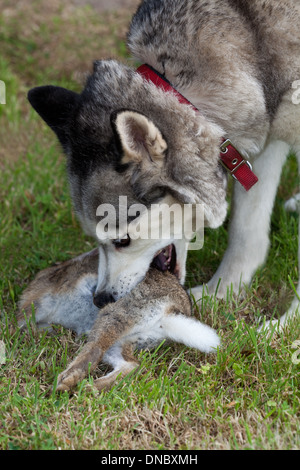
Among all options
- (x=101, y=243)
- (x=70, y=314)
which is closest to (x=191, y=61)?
(x=101, y=243)

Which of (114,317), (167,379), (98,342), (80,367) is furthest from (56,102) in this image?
(167,379)

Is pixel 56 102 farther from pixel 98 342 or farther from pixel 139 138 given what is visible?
pixel 98 342

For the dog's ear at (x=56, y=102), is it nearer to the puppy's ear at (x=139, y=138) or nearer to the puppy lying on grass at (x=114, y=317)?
the puppy's ear at (x=139, y=138)

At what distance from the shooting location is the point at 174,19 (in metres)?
3.19

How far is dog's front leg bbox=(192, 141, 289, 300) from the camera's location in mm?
3830

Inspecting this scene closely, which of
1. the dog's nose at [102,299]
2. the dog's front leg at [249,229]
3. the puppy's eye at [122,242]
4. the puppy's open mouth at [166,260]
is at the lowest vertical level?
the dog's front leg at [249,229]

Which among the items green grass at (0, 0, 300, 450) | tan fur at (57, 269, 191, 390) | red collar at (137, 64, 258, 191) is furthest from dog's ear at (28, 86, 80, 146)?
green grass at (0, 0, 300, 450)

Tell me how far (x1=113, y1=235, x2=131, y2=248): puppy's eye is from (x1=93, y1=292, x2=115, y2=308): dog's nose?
26 centimetres

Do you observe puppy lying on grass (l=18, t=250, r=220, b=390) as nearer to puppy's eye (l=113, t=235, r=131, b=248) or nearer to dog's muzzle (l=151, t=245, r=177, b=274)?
dog's muzzle (l=151, t=245, r=177, b=274)

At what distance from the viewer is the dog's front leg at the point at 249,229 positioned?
12.6ft

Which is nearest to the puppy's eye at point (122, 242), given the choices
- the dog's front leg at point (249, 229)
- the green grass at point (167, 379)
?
the green grass at point (167, 379)

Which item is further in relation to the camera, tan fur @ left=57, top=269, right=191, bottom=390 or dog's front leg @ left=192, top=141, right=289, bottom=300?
dog's front leg @ left=192, top=141, right=289, bottom=300

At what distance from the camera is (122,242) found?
3164 mm

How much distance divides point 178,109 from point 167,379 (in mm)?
1293
